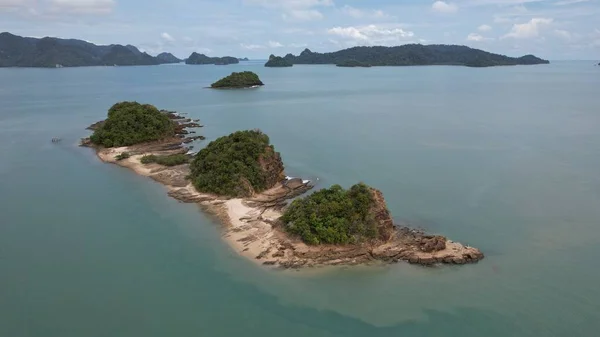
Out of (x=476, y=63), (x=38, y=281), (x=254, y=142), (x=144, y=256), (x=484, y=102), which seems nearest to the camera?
(x=38, y=281)

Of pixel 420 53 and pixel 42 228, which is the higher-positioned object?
pixel 420 53

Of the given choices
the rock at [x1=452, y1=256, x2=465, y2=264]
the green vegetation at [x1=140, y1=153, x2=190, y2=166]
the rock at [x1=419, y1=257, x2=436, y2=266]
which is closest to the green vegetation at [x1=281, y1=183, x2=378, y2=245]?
the rock at [x1=419, y1=257, x2=436, y2=266]

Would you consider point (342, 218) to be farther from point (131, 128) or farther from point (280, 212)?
point (131, 128)

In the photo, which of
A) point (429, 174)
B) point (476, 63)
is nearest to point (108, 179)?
point (429, 174)

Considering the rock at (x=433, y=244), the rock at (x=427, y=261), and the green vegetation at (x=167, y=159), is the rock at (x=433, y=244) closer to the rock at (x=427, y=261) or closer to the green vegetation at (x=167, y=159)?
the rock at (x=427, y=261)

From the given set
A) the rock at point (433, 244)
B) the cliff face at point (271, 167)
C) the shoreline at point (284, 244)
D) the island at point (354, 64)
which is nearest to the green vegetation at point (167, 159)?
the shoreline at point (284, 244)

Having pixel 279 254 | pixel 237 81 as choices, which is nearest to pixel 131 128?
pixel 279 254

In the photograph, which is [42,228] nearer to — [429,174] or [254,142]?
[254,142]
